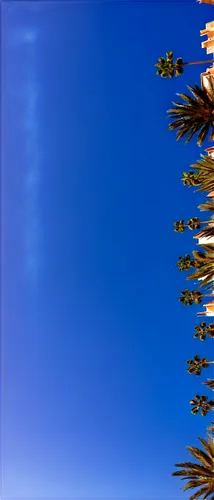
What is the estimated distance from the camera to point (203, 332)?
19078 millimetres

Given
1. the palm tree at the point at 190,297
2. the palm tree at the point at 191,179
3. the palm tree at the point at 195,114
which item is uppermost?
the palm tree at the point at 195,114

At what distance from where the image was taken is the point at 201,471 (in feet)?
55.7

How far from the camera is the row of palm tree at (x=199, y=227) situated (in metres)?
17.2

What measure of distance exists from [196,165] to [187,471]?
13.6m

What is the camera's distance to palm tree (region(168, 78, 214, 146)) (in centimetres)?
1847

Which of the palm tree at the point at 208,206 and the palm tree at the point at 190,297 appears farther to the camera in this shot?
the palm tree at the point at 190,297

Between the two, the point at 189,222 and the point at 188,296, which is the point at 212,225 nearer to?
the point at 189,222

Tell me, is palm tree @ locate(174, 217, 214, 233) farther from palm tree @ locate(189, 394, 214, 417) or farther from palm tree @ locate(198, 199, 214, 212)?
palm tree @ locate(189, 394, 214, 417)

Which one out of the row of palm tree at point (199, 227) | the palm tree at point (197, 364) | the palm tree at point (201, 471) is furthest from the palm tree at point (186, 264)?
the palm tree at point (201, 471)

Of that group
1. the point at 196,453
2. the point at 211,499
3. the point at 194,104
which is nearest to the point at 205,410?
the point at 196,453

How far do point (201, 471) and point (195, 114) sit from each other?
16.1 m

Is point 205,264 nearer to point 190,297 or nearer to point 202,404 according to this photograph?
point 190,297

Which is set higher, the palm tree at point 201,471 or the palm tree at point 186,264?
the palm tree at point 186,264

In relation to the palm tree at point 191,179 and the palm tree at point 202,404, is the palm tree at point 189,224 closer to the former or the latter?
the palm tree at point 191,179
